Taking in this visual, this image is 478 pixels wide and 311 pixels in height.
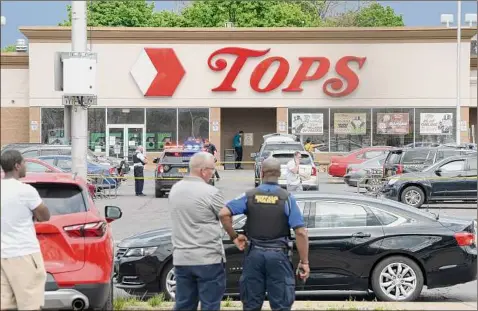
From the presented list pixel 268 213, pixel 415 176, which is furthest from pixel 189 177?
pixel 415 176

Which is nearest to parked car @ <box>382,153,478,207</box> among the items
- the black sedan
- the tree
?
the black sedan

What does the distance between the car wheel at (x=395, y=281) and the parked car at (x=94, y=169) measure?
16387mm

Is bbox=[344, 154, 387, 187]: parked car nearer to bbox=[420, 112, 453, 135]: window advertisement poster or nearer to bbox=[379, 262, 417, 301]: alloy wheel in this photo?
bbox=[420, 112, 453, 135]: window advertisement poster

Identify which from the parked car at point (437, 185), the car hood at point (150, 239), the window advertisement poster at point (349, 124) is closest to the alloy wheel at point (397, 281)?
the car hood at point (150, 239)

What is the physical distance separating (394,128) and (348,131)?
2.29 m

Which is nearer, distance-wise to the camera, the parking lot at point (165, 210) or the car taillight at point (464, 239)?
the car taillight at point (464, 239)

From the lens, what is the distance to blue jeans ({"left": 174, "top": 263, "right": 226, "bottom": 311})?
23.9 ft

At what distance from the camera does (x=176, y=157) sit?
2769cm

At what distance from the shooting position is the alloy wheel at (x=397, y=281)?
34.4 ft

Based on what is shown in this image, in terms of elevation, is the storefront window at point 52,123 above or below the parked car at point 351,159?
above

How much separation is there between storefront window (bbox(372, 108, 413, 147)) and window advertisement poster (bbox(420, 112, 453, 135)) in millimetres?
661

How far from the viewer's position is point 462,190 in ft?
78.6

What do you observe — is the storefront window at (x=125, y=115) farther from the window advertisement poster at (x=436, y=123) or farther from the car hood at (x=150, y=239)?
the car hood at (x=150, y=239)

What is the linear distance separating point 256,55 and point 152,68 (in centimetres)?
505
